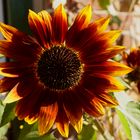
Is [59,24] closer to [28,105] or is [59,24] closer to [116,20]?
[28,105]

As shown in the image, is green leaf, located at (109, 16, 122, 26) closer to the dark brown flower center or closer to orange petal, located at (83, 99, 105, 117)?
the dark brown flower center

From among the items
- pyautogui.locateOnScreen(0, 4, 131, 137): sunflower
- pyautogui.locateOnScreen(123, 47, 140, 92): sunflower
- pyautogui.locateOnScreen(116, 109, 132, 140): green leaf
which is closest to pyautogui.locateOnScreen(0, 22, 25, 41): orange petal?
pyautogui.locateOnScreen(0, 4, 131, 137): sunflower

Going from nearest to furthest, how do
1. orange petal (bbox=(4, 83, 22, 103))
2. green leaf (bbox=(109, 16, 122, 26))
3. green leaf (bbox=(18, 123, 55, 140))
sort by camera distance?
orange petal (bbox=(4, 83, 22, 103)) → green leaf (bbox=(18, 123, 55, 140)) → green leaf (bbox=(109, 16, 122, 26))

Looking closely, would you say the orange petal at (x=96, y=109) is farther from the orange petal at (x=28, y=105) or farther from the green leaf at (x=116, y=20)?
the green leaf at (x=116, y=20)

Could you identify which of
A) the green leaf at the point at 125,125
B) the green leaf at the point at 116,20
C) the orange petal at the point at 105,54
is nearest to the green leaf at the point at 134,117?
the green leaf at the point at 125,125

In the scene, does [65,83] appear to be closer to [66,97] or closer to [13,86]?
[66,97]

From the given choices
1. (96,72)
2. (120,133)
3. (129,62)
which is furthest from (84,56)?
(120,133)
